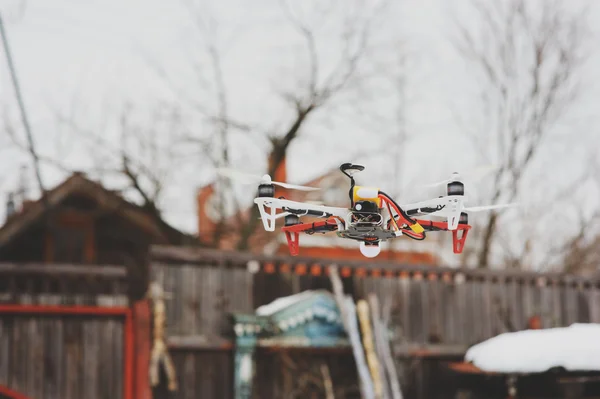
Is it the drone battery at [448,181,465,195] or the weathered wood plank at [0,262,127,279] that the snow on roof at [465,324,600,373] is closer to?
the weathered wood plank at [0,262,127,279]

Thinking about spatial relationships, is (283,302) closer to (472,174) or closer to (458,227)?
(458,227)

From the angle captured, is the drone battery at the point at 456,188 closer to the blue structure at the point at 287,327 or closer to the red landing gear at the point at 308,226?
the red landing gear at the point at 308,226

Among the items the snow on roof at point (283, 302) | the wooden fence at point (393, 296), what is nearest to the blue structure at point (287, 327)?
the snow on roof at point (283, 302)

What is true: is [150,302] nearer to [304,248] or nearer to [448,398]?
[448,398]

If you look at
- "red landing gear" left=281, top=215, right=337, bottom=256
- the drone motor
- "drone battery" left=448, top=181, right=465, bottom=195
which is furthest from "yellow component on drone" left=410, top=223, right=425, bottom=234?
the drone motor

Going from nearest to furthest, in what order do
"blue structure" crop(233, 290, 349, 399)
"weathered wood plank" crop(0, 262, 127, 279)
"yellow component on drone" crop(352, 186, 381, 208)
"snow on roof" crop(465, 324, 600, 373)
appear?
1. "yellow component on drone" crop(352, 186, 381, 208)
2. "snow on roof" crop(465, 324, 600, 373)
3. "weathered wood plank" crop(0, 262, 127, 279)
4. "blue structure" crop(233, 290, 349, 399)

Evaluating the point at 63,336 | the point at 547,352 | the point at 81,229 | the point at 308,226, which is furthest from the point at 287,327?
the point at 81,229

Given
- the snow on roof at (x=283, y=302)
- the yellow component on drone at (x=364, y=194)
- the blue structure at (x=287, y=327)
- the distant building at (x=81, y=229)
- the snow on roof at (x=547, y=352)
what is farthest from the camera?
the distant building at (x=81, y=229)
